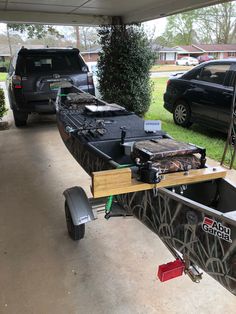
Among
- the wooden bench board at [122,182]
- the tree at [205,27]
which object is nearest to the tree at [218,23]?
the tree at [205,27]

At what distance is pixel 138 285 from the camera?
A: 2236 millimetres

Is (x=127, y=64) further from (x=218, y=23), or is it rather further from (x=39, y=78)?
(x=218, y=23)

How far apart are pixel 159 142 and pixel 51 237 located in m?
1.39

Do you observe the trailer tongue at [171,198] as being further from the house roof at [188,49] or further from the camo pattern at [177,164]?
the house roof at [188,49]

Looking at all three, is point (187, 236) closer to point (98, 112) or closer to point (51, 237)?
point (51, 237)

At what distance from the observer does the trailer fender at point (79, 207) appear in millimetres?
2211

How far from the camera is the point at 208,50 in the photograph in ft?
83.2

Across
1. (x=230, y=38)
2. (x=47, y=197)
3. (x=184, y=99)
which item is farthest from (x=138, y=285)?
(x=230, y=38)

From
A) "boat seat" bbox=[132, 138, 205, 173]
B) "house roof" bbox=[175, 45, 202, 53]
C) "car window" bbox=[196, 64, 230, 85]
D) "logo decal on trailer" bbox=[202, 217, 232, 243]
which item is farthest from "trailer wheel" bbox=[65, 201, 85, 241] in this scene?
"house roof" bbox=[175, 45, 202, 53]

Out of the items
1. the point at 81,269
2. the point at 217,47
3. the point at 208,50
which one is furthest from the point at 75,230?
the point at 208,50

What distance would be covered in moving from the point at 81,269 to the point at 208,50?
26.1 metres

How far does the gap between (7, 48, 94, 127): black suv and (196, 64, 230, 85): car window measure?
91.9 inches

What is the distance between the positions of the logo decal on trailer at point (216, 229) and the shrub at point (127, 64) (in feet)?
20.1

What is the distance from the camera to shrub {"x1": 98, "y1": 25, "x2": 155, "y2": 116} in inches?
284
